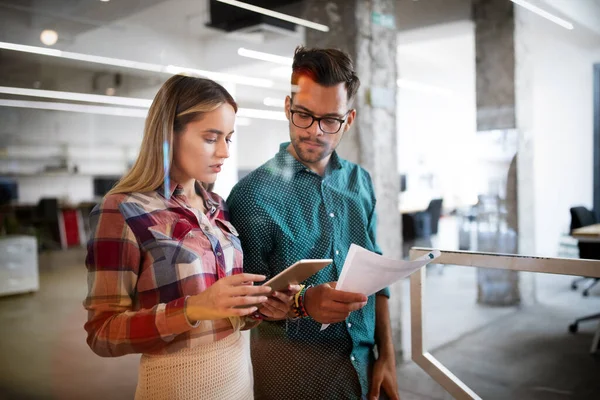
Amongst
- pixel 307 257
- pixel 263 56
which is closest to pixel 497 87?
pixel 263 56

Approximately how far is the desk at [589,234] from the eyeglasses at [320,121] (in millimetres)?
1129

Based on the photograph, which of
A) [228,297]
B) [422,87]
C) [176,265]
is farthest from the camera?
[422,87]

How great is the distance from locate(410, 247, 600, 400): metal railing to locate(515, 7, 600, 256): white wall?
1040 millimetres

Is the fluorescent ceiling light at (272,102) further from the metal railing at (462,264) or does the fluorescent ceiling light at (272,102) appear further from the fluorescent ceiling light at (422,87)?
the fluorescent ceiling light at (422,87)

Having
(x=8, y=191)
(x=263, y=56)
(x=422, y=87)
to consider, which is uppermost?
(x=422, y=87)

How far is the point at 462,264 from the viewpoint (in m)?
1.28

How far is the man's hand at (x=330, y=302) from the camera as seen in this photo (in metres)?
1.00

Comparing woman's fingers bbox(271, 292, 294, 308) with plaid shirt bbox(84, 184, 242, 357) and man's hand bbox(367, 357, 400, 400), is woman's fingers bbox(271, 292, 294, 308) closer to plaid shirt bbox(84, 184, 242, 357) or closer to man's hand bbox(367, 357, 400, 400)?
plaid shirt bbox(84, 184, 242, 357)

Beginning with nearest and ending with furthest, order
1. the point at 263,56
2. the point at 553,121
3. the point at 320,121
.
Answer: the point at 320,121
the point at 263,56
the point at 553,121

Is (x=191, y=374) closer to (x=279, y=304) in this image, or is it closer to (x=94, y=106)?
(x=279, y=304)

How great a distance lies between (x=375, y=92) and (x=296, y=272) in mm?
1699

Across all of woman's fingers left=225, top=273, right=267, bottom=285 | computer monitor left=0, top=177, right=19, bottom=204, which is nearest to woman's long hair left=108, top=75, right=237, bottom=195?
woman's fingers left=225, top=273, right=267, bottom=285

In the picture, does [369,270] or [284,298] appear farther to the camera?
[284,298]

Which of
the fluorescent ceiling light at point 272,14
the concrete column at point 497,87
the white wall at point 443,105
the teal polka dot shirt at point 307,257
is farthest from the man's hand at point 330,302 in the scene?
the concrete column at point 497,87
